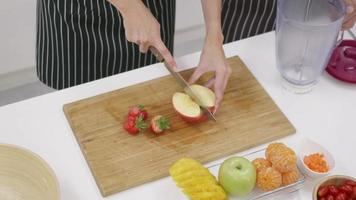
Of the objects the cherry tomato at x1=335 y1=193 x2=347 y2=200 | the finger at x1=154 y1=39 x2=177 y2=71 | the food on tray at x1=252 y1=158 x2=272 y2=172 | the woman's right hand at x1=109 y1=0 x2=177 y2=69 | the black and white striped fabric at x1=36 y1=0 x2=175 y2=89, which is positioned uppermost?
the woman's right hand at x1=109 y1=0 x2=177 y2=69

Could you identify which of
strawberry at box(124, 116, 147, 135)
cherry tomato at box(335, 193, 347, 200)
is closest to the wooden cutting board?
strawberry at box(124, 116, 147, 135)

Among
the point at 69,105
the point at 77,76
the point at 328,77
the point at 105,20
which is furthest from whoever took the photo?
the point at 77,76

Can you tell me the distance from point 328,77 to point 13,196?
2.52 ft

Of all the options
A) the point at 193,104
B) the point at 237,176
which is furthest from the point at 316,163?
the point at 193,104

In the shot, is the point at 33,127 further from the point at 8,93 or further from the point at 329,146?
the point at 8,93

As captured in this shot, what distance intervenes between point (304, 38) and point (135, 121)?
416 mm

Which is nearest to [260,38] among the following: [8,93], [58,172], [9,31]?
[58,172]

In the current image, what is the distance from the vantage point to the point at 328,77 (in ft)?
4.36

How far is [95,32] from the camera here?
1.50m

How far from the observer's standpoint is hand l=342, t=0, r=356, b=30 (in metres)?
1.32

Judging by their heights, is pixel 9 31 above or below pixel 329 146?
below

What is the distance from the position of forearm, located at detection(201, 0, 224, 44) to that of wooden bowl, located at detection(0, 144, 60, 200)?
1.65 feet

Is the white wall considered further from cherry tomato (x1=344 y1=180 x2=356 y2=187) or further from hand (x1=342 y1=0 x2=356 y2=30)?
cherry tomato (x1=344 y1=180 x2=356 y2=187)

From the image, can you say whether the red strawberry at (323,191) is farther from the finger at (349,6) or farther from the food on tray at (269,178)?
the finger at (349,6)
